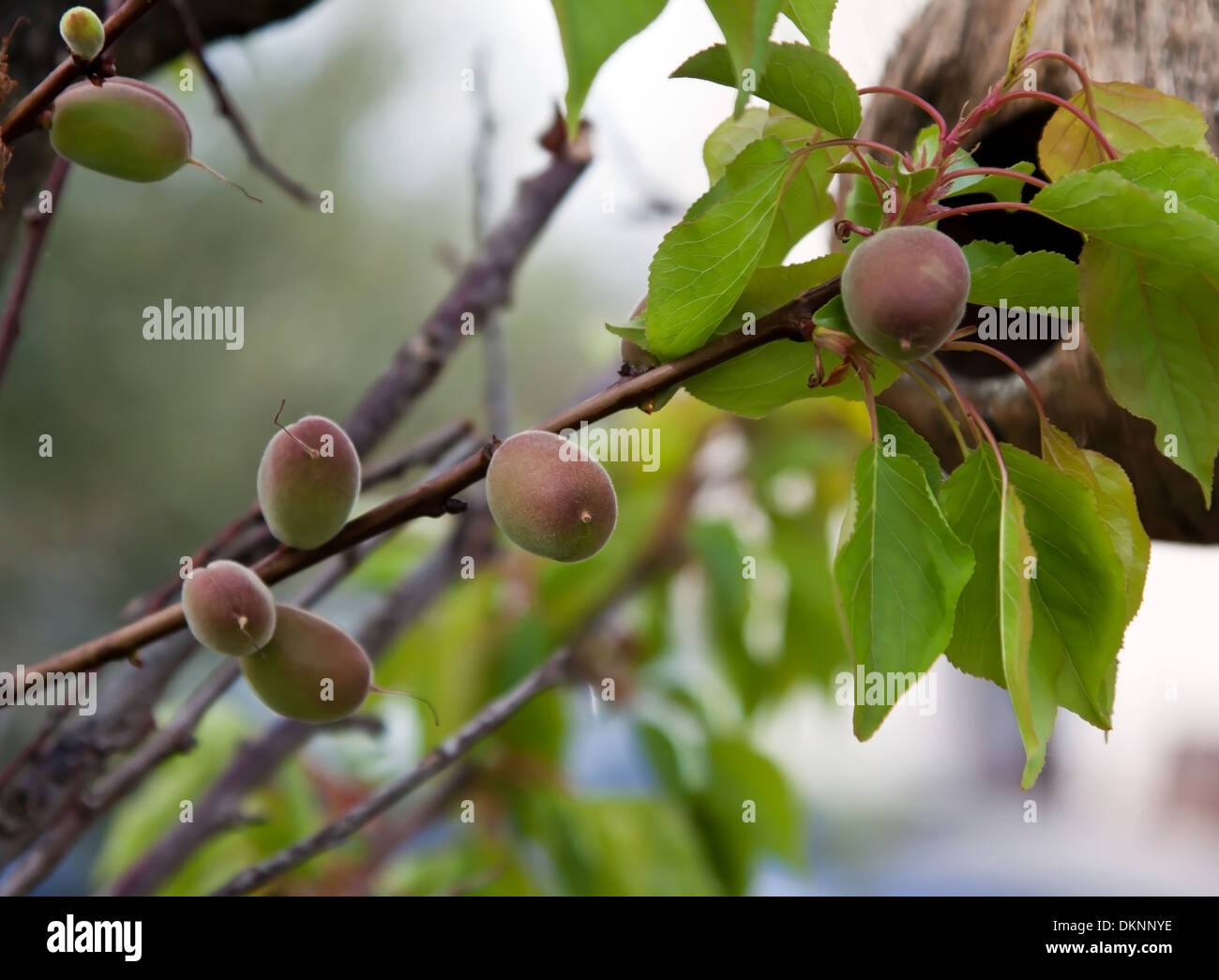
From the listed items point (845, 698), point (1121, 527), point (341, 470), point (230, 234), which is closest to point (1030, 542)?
point (1121, 527)

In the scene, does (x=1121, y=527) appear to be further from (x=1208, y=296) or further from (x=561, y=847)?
(x=561, y=847)

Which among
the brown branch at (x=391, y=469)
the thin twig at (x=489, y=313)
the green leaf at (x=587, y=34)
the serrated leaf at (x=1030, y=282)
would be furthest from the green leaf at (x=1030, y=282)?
the thin twig at (x=489, y=313)

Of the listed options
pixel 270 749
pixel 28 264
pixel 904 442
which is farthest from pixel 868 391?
pixel 270 749

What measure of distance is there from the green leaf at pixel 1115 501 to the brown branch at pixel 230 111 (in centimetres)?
29

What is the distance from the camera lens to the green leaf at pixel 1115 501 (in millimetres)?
246

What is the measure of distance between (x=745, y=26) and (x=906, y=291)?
0.17 feet

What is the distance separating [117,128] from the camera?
0.78 feet

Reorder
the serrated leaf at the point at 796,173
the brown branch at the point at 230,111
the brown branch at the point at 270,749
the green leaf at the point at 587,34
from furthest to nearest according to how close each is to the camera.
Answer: the brown branch at the point at 270,749, the brown branch at the point at 230,111, the serrated leaf at the point at 796,173, the green leaf at the point at 587,34

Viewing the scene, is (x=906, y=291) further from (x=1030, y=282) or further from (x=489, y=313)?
(x=489, y=313)

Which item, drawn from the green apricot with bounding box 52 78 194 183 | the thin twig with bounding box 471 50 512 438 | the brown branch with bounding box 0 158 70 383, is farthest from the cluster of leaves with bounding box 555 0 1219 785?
the thin twig with bounding box 471 50 512 438

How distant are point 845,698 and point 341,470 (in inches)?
15.1

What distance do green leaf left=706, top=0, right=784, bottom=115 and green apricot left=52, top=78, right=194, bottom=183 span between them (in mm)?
137

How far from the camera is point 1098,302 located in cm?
23

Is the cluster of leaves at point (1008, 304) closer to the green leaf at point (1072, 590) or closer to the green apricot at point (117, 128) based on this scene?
the green leaf at point (1072, 590)
